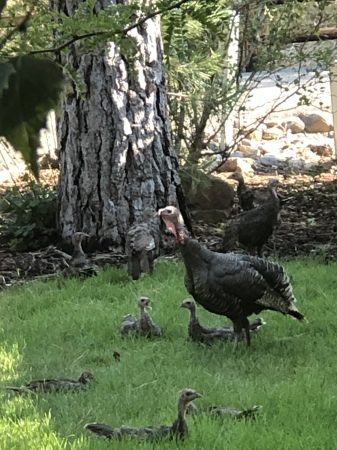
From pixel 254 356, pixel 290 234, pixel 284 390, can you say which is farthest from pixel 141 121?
pixel 284 390

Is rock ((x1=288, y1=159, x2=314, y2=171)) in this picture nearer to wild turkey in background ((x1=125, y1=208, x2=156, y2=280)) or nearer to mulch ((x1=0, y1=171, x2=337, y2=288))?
mulch ((x1=0, y1=171, x2=337, y2=288))

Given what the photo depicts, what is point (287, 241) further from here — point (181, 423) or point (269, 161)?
point (269, 161)

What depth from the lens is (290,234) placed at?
732 centimetres

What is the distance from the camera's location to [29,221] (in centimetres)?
731

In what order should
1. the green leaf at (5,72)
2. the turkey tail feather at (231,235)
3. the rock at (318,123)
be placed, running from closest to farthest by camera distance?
the green leaf at (5,72)
the turkey tail feather at (231,235)
the rock at (318,123)

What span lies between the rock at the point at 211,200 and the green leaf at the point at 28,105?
7501 mm

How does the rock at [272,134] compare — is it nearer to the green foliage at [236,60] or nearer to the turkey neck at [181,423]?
the green foliage at [236,60]

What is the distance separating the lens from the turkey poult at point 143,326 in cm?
455

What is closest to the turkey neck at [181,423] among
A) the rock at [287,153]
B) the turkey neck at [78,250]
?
the turkey neck at [78,250]

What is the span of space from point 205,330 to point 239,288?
13.0 inches

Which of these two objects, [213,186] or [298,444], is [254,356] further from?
[213,186]

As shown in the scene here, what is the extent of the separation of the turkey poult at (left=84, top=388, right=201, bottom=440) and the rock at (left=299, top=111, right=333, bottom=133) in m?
11.8

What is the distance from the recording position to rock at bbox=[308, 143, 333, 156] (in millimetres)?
12258

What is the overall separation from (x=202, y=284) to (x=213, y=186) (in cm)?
419
